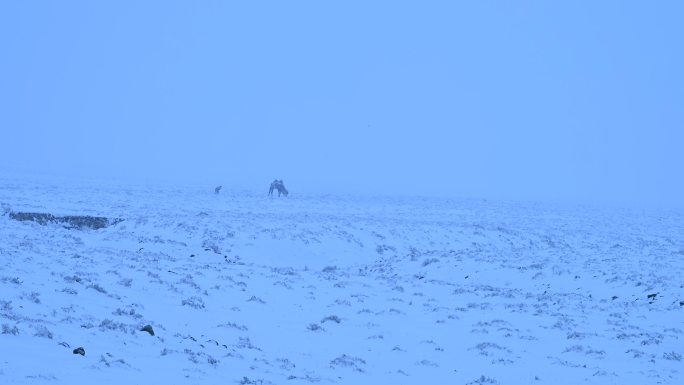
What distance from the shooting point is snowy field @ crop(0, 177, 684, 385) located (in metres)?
11.7

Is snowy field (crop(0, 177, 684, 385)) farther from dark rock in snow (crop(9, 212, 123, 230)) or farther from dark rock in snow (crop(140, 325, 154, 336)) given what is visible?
dark rock in snow (crop(9, 212, 123, 230))

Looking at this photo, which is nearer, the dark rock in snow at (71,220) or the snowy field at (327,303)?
the snowy field at (327,303)

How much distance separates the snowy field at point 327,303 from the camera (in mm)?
11742

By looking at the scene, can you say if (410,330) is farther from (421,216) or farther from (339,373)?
(421,216)

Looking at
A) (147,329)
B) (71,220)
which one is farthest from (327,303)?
(71,220)

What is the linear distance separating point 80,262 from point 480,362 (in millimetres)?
11391

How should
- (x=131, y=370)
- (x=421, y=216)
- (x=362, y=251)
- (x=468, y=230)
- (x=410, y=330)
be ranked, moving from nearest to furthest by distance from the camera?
(x=131, y=370)
(x=410, y=330)
(x=362, y=251)
(x=468, y=230)
(x=421, y=216)

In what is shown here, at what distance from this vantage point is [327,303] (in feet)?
63.4

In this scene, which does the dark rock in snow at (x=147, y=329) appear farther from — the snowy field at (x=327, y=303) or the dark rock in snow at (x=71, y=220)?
the dark rock in snow at (x=71, y=220)

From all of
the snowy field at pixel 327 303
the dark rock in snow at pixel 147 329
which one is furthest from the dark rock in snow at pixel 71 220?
the dark rock in snow at pixel 147 329

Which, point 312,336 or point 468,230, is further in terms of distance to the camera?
point 468,230

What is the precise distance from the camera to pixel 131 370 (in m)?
10.3

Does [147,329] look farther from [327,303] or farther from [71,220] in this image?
[71,220]

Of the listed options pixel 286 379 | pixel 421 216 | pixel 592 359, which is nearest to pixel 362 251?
pixel 421 216
